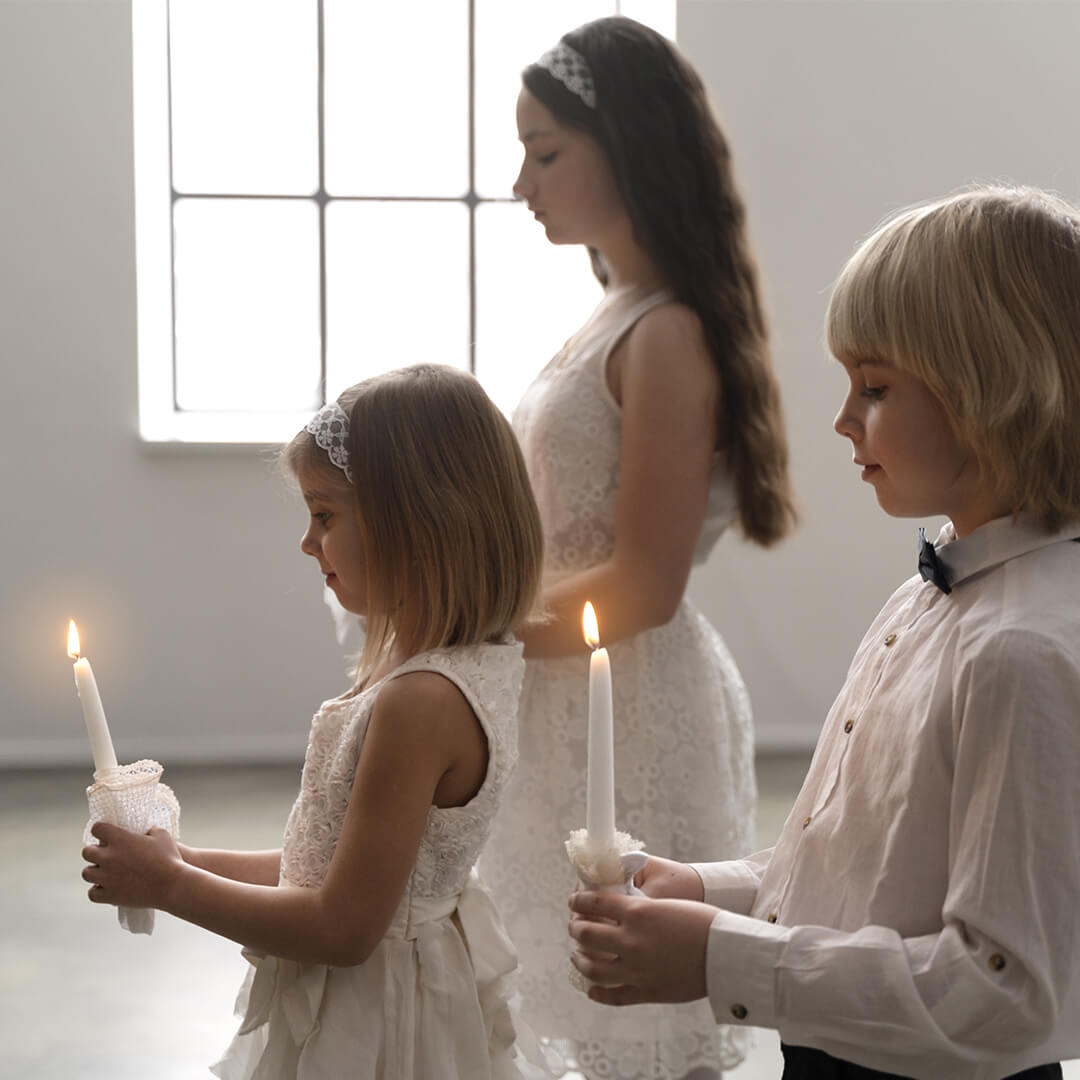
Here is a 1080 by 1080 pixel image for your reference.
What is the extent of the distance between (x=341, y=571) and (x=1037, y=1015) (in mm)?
796

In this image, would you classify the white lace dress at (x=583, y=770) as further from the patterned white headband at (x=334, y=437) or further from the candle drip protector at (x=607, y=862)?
the candle drip protector at (x=607, y=862)

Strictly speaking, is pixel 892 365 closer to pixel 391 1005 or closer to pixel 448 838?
pixel 448 838

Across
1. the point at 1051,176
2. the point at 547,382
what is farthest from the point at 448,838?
the point at 1051,176

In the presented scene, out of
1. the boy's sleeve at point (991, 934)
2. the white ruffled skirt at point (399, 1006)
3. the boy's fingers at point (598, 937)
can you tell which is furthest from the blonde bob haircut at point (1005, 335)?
the white ruffled skirt at point (399, 1006)

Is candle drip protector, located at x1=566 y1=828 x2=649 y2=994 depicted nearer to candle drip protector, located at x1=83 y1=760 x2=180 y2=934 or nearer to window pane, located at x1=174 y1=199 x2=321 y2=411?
candle drip protector, located at x1=83 y1=760 x2=180 y2=934

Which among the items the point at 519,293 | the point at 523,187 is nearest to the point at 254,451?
the point at 519,293

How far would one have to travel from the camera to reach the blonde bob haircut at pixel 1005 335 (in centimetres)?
98

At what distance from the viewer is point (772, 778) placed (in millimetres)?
4508

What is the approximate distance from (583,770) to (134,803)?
817mm

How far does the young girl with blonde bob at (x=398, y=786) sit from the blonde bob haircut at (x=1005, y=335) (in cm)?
54

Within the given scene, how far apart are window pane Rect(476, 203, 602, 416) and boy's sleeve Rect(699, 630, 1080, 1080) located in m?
4.28

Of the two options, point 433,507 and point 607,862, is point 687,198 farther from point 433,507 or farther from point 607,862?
point 607,862

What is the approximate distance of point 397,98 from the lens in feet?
16.8

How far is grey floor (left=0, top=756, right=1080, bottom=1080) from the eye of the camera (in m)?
2.63
